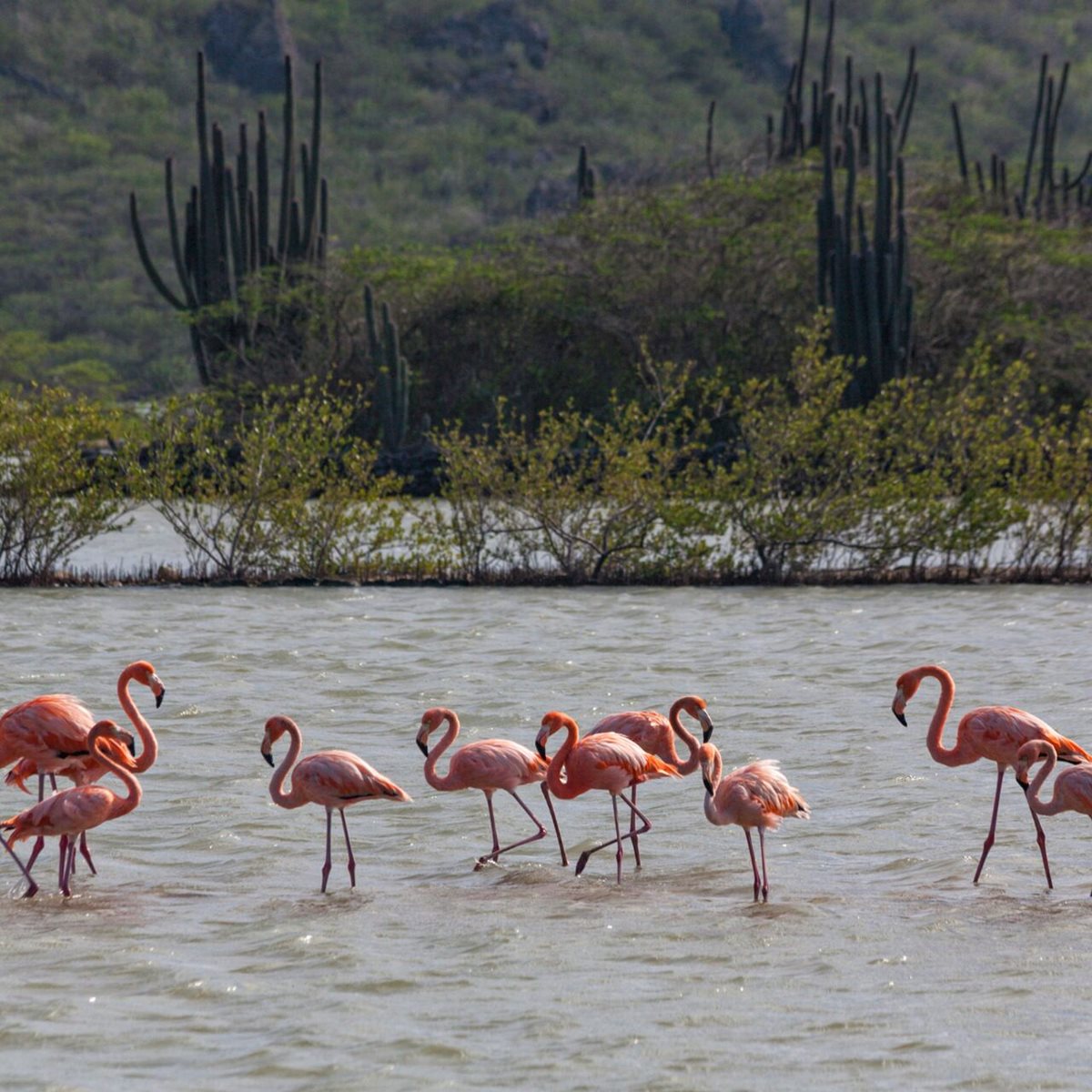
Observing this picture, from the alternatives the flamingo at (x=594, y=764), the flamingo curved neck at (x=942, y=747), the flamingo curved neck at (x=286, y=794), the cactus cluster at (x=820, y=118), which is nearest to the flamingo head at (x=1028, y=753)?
the flamingo curved neck at (x=942, y=747)

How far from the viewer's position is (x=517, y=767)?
8055mm

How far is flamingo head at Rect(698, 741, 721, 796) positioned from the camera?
7583 millimetres

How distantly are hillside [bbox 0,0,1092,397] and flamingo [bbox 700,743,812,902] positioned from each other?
151 feet

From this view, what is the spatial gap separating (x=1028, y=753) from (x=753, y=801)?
4.16 feet

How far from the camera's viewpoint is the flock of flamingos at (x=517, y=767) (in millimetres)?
7457

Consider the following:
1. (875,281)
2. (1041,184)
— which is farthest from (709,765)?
(1041,184)

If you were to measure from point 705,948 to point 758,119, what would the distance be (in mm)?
69554

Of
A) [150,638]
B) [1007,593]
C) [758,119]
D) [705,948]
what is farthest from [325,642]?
[758,119]

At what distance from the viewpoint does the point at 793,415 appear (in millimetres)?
18234

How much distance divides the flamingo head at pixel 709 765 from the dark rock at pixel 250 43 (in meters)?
64.9

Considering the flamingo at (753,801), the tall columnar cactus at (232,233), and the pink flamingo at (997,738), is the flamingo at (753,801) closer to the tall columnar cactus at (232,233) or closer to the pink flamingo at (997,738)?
the pink flamingo at (997,738)

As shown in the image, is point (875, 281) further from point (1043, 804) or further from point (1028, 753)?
point (1043, 804)

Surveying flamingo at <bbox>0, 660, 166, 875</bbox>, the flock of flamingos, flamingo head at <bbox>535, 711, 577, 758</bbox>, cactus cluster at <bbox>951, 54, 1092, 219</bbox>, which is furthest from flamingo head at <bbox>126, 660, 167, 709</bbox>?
cactus cluster at <bbox>951, 54, 1092, 219</bbox>

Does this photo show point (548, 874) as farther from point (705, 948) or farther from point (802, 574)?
point (802, 574)
